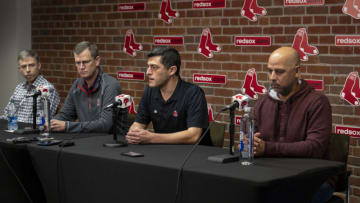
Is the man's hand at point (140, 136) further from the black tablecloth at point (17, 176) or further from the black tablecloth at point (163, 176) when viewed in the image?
the black tablecloth at point (17, 176)

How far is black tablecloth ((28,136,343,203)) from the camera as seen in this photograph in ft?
7.10

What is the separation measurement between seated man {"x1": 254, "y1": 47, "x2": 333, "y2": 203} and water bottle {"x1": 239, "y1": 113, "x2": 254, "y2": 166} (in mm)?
139

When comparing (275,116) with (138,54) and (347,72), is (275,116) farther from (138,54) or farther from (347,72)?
(138,54)

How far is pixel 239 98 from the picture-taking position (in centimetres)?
250

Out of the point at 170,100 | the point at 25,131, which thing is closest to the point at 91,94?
the point at 25,131

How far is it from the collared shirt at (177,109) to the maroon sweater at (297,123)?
37 cm

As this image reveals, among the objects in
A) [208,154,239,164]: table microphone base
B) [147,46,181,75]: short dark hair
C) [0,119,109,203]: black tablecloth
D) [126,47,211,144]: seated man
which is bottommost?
[0,119,109,203]: black tablecloth

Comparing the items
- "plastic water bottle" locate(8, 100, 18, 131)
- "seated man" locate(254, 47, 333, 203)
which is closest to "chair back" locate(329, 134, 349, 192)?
"seated man" locate(254, 47, 333, 203)

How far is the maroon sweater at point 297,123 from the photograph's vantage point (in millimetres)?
2605

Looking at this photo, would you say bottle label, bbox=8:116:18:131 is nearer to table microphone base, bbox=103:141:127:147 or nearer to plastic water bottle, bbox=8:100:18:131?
plastic water bottle, bbox=8:100:18:131

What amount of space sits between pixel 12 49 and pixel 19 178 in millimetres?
3026

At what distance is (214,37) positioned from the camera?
4484mm

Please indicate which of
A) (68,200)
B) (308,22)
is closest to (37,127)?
(68,200)

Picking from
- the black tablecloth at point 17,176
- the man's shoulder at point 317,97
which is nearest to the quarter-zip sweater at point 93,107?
the black tablecloth at point 17,176
